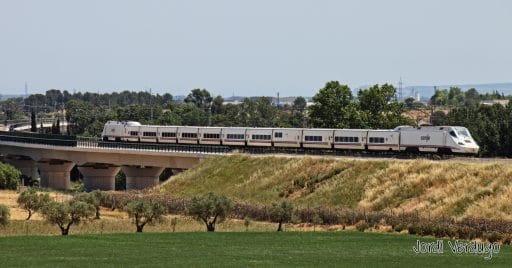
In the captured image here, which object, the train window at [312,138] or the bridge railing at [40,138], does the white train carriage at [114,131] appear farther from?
the train window at [312,138]

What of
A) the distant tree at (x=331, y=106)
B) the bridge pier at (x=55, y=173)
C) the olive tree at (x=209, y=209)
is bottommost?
the bridge pier at (x=55, y=173)

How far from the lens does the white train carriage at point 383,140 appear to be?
87.9 metres

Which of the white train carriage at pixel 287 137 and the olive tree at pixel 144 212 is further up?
the white train carriage at pixel 287 137

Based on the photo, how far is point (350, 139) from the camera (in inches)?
3652

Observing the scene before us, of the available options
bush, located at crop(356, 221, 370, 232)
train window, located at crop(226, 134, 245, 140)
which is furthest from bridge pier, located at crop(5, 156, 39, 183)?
bush, located at crop(356, 221, 370, 232)

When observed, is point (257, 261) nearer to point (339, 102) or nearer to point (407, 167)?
point (407, 167)

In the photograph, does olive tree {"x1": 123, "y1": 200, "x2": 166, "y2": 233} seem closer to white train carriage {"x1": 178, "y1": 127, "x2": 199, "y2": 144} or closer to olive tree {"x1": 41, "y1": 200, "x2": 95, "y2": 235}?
olive tree {"x1": 41, "y1": 200, "x2": 95, "y2": 235}

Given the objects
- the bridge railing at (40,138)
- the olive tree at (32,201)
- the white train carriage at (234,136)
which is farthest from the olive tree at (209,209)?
the bridge railing at (40,138)

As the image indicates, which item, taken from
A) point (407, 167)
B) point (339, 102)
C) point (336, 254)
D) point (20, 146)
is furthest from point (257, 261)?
point (20, 146)

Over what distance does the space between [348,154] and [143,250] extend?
150ft

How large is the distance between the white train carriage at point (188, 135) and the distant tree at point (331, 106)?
24141 millimetres

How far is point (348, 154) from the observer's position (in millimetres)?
92375

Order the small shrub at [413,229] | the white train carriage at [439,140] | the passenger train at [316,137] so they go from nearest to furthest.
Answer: the small shrub at [413,229], the white train carriage at [439,140], the passenger train at [316,137]

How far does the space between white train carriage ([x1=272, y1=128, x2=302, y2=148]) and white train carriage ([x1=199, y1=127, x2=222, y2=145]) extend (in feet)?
28.2
